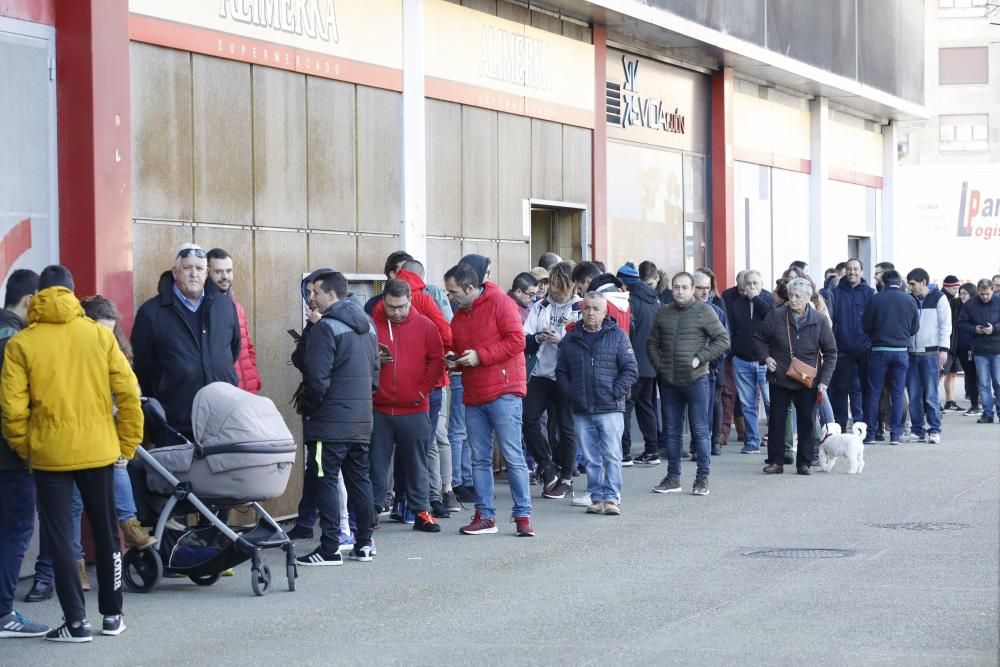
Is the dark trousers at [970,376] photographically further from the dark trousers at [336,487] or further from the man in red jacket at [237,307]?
the dark trousers at [336,487]

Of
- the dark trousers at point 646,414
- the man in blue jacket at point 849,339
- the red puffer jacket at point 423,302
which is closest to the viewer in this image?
the red puffer jacket at point 423,302

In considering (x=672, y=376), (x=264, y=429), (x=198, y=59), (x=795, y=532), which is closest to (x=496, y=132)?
(x=672, y=376)

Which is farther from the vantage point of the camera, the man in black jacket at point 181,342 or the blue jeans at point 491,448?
the blue jeans at point 491,448

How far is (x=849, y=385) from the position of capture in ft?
65.0

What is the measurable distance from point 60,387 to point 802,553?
17.2 ft

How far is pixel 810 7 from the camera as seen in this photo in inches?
990

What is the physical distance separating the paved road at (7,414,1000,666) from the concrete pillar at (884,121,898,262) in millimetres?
18597

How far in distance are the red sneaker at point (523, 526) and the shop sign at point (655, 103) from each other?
8.96 metres

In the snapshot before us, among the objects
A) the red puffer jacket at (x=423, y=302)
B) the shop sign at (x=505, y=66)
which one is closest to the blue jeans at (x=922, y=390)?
the shop sign at (x=505, y=66)

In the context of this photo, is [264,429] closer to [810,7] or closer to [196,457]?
[196,457]

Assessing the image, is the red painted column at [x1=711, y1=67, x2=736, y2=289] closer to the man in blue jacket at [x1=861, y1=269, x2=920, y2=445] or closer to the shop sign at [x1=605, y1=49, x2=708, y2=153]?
the shop sign at [x1=605, y1=49, x2=708, y2=153]

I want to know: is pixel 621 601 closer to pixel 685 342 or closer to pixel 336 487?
pixel 336 487

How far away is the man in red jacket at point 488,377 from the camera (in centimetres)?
1201

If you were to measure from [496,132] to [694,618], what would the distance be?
30.6ft
